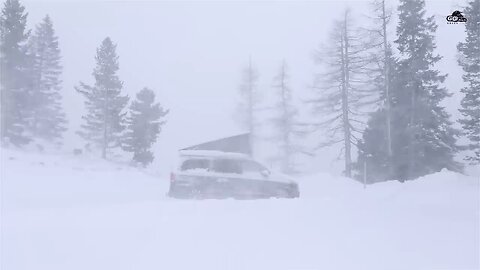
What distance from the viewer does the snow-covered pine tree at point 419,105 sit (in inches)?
823

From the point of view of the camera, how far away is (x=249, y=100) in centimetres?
1925

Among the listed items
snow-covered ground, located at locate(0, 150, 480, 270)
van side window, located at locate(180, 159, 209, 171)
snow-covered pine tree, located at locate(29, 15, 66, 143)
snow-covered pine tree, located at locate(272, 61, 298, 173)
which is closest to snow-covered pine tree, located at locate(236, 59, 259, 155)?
snow-covered pine tree, located at locate(272, 61, 298, 173)

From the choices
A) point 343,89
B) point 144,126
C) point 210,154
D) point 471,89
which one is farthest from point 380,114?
point 210,154

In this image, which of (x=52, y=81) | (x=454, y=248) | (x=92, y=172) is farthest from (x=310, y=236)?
(x=52, y=81)

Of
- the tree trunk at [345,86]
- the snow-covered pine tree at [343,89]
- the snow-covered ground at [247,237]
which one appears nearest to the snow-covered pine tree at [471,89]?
the snow-covered pine tree at [343,89]

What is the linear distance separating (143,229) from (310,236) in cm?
205

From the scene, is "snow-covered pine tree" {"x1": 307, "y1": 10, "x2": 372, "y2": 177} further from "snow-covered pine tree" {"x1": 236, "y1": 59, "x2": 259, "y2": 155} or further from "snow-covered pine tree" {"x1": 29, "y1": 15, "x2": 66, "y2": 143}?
"snow-covered pine tree" {"x1": 29, "y1": 15, "x2": 66, "y2": 143}

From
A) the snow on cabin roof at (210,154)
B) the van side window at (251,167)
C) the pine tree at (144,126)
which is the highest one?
the pine tree at (144,126)

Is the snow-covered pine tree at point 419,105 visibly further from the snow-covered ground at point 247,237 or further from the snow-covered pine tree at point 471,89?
the snow-covered ground at point 247,237

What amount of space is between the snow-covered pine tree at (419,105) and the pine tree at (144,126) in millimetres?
11755

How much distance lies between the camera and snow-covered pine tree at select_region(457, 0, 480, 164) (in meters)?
20.5

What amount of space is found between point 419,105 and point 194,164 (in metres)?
14.1

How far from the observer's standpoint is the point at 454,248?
5.04 metres

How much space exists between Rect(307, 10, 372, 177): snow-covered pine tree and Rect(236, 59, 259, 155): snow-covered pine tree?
6.42 metres
